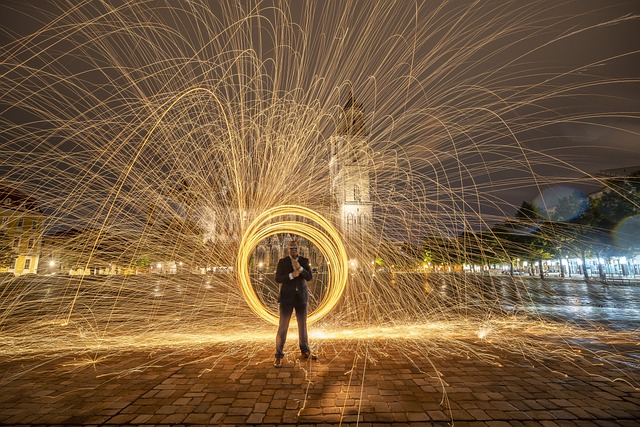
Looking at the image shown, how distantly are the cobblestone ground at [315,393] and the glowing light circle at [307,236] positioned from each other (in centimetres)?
104

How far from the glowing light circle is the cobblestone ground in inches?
41.1

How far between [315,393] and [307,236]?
11.1 feet

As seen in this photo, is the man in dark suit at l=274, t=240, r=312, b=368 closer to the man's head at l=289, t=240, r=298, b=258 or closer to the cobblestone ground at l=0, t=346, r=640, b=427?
the man's head at l=289, t=240, r=298, b=258

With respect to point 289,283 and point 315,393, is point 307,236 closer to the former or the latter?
point 289,283

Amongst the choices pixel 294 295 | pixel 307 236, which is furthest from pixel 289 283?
pixel 307 236

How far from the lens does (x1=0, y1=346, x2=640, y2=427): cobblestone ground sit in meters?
3.15

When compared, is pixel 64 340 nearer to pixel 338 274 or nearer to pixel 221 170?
pixel 221 170

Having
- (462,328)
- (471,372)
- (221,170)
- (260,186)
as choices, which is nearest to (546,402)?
(471,372)

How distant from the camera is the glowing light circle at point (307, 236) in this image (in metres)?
5.77

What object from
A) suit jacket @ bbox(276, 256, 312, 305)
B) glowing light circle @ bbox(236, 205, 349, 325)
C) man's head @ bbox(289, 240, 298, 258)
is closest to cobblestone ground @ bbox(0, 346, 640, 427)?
suit jacket @ bbox(276, 256, 312, 305)

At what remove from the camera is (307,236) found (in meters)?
6.78

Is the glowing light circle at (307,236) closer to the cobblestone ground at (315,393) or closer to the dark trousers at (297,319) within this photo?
the dark trousers at (297,319)

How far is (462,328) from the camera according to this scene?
7520mm

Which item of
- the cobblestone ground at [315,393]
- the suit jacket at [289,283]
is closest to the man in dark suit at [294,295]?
the suit jacket at [289,283]
